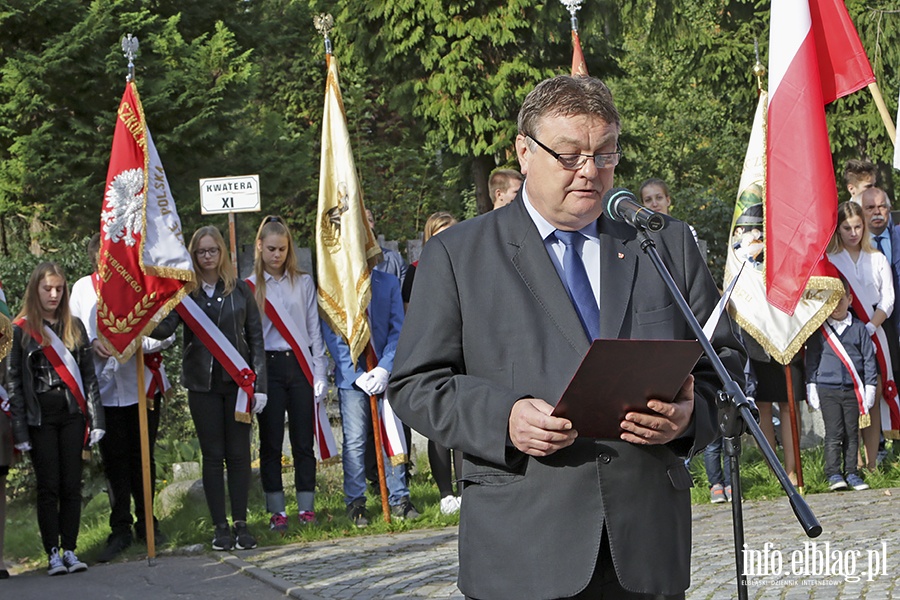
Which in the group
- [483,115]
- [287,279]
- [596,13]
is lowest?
[287,279]

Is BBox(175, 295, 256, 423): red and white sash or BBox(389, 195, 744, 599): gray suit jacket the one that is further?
BBox(175, 295, 256, 423): red and white sash

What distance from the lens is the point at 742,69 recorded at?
77.7 ft

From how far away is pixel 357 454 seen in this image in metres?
9.84

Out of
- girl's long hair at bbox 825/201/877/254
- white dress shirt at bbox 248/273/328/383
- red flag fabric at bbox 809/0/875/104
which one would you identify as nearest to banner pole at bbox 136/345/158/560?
white dress shirt at bbox 248/273/328/383

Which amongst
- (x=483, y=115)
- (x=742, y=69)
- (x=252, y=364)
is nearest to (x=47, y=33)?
(x=483, y=115)

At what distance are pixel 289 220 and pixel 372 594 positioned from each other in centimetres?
2130

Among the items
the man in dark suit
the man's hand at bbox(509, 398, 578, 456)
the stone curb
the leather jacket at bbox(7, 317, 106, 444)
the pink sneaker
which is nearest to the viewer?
the man's hand at bbox(509, 398, 578, 456)

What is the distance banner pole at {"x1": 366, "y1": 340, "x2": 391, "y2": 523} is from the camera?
961 centimetres

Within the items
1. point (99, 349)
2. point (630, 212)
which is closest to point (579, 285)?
point (630, 212)

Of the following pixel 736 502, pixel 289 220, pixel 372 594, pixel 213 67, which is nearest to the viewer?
pixel 736 502

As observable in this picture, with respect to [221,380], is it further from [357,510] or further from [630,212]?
[630,212]

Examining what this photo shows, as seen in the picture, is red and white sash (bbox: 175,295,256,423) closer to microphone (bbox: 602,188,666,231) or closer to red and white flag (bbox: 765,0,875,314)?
red and white flag (bbox: 765,0,875,314)

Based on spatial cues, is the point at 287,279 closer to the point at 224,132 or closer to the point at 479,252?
the point at 479,252

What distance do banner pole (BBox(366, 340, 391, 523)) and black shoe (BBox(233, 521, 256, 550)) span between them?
3.43 feet
